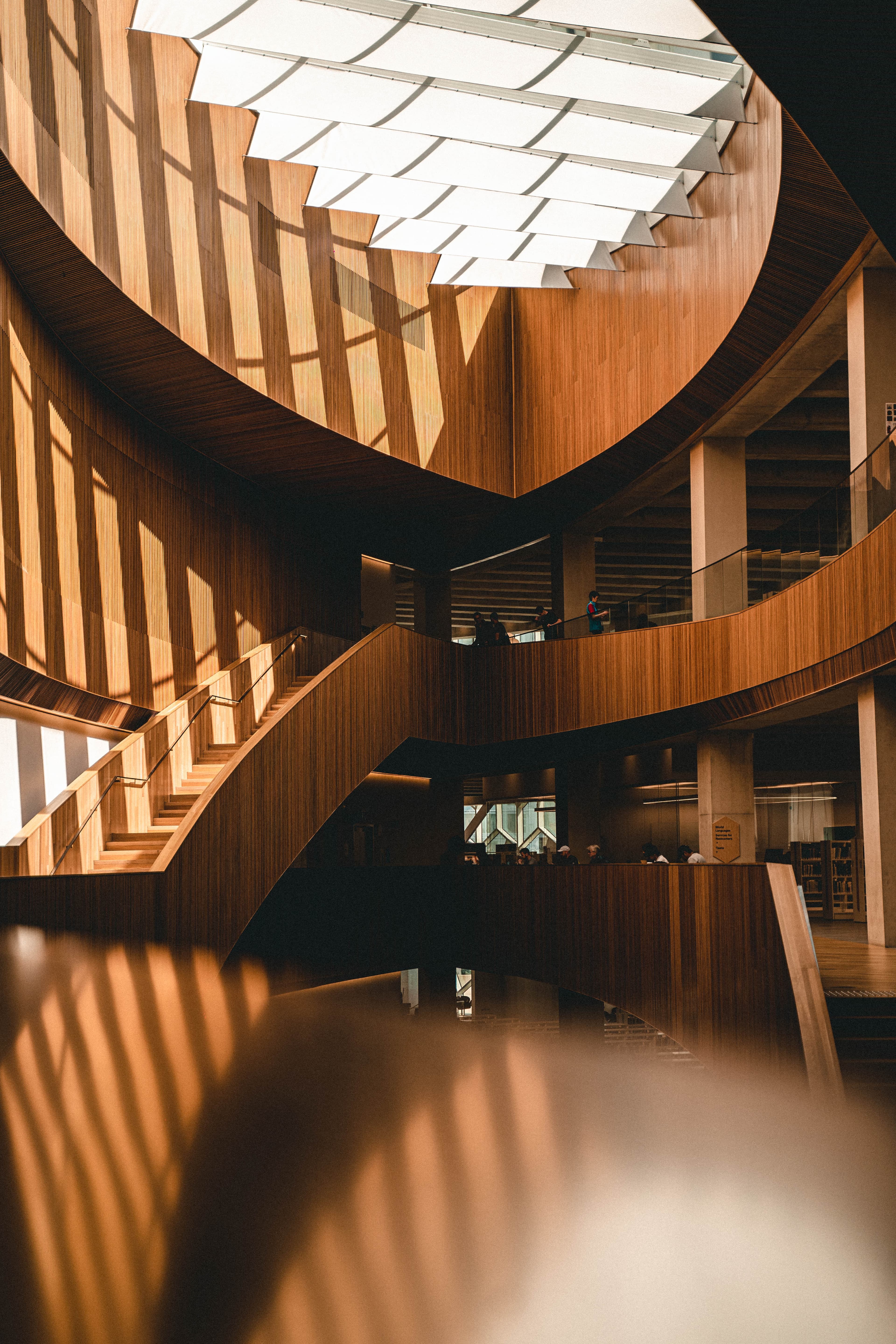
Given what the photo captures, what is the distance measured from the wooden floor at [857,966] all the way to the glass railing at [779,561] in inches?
171

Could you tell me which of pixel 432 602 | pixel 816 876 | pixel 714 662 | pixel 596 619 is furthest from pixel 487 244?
pixel 816 876

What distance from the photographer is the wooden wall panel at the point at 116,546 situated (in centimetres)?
1148

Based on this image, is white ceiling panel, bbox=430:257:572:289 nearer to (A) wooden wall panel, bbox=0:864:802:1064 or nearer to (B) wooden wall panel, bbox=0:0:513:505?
(B) wooden wall panel, bbox=0:0:513:505

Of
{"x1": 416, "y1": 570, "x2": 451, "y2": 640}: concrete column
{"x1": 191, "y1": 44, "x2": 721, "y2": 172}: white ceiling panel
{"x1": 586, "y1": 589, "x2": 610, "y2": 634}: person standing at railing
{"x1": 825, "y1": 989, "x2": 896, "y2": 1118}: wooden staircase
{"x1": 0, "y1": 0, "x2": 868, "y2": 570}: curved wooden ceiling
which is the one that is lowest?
{"x1": 825, "y1": 989, "x2": 896, "y2": 1118}: wooden staircase

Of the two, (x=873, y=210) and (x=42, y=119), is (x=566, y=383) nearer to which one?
(x=42, y=119)

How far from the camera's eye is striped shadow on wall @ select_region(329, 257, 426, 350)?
53.8ft

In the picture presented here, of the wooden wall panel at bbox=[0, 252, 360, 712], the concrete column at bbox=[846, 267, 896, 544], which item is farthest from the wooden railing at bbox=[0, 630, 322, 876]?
the concrete column at bbox=[846, 267, 896, 544]

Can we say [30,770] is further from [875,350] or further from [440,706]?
[875,350]

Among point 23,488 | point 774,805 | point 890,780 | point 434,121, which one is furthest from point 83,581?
point 774,805

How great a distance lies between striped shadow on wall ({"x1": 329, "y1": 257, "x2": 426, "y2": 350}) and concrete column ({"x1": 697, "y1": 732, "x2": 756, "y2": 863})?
8.05m

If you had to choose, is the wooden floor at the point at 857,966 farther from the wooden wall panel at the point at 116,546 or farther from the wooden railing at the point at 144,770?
the wooden wall panel at the point at 116,546

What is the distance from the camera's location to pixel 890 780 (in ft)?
39.4

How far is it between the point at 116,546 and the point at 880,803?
32.0 ft

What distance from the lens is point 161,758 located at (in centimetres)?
1270
